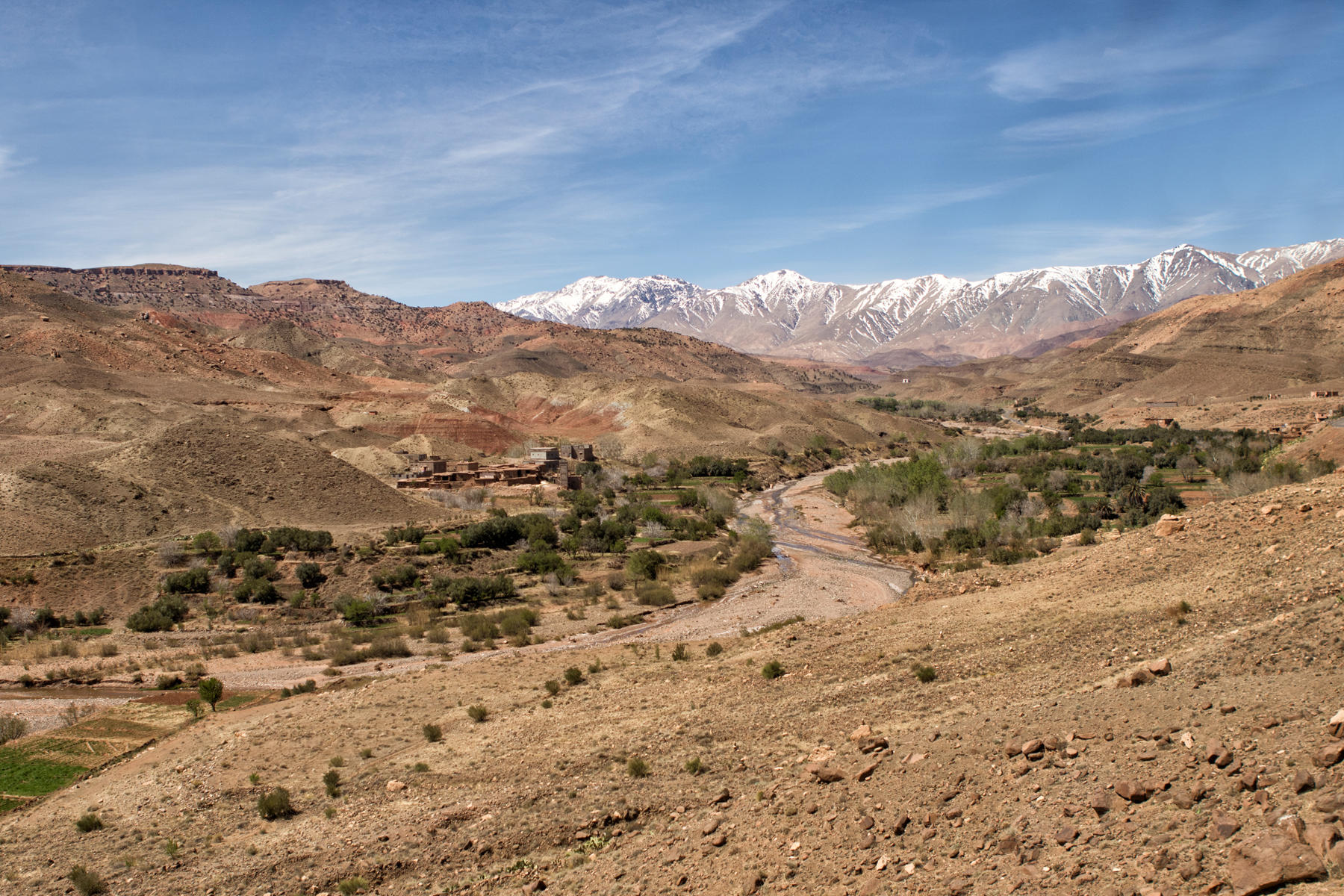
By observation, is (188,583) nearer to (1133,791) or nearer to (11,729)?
(11,729)

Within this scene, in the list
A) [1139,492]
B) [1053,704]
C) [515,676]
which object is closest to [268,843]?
[515,676]

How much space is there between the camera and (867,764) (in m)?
12.2

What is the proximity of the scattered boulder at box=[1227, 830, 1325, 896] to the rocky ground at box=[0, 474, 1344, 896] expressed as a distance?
2 cm

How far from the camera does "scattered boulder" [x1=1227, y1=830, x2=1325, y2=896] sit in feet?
22.3

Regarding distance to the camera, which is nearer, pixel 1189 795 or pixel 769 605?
pixel 1189 795

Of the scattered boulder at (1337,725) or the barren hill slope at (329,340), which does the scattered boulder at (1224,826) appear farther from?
the barren hill slope at (329,340)

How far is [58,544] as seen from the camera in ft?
134

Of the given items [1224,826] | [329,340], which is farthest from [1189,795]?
[329,340]

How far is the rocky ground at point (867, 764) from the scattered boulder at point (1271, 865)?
0.08 ft

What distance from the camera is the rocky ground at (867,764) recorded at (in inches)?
344

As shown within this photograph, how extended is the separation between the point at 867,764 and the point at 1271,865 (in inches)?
225

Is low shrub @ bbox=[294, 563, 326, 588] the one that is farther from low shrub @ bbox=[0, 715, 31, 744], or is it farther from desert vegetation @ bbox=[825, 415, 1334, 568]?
desert vegetation @ bbox=[825, 415, 1334, 568]

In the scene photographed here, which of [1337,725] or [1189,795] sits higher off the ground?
[1337,725]

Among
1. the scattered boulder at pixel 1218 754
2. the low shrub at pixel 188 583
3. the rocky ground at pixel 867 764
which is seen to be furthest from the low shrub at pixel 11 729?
the scattered boulder at pixel 1218 754
